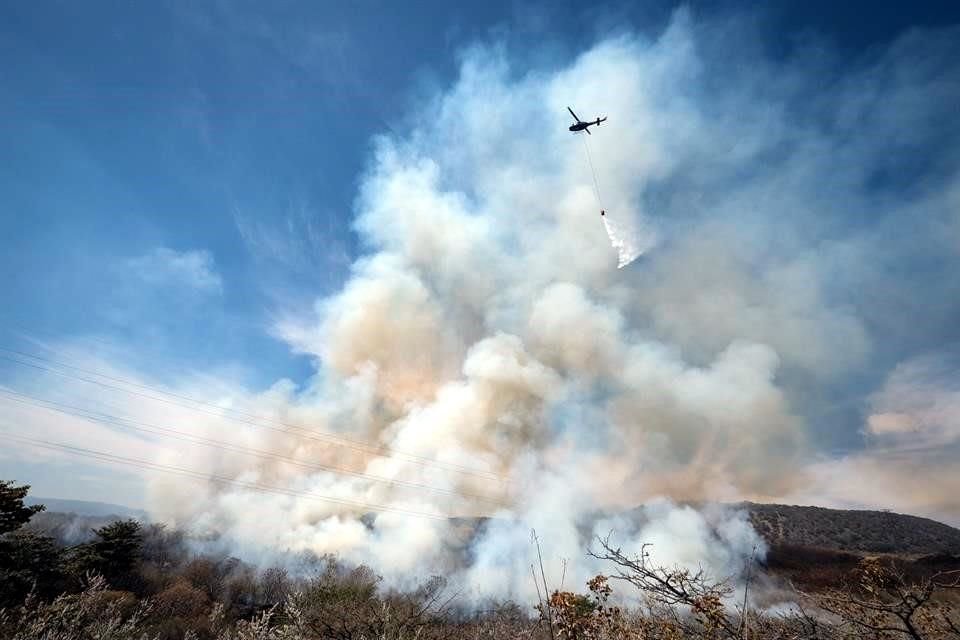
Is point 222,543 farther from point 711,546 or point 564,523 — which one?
point 711,546

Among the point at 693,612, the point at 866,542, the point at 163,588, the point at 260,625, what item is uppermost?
the point at 866,542

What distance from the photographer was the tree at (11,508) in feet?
129

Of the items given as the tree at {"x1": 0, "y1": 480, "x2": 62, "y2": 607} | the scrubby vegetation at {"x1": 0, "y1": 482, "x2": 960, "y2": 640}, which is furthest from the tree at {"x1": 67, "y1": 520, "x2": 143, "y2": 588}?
the tree at {"x1": 0, "y1": 480, "x2": 62, "y2": 607}

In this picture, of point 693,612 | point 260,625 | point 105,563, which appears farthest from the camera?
point 105,563

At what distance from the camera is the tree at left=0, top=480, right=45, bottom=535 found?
3931 cm

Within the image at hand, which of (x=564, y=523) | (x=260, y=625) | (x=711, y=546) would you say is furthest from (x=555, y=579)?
(x=260, y=625)

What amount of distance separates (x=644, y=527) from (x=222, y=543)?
128 m

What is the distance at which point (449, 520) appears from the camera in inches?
6033

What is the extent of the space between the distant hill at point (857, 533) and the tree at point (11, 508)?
208703mm

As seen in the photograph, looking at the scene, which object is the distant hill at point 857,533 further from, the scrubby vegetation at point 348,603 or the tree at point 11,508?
the tree at point 11,508

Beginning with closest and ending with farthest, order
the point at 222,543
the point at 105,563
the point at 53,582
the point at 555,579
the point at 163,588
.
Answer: the point at 53,582 < the point at 105,563 < the point at 163,588 < the point at 222,543 < the point at 555,579

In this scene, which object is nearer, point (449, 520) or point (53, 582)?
point (53, 582)

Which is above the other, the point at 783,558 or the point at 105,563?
the point at 783,558

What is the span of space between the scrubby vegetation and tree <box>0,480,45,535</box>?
0.11m
